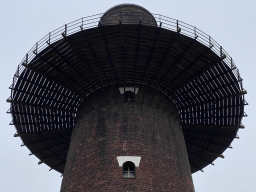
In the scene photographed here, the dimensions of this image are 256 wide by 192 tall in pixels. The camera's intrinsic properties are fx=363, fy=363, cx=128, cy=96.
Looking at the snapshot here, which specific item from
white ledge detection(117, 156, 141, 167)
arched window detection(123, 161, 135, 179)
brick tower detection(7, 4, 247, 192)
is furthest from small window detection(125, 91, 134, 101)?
arched window detection(123, 161, 135, 179)

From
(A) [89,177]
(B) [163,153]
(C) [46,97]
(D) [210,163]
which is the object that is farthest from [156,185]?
(D) [210,163]

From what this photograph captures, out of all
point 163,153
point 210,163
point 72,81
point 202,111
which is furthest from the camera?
point 210,163

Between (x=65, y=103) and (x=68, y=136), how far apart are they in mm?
3643

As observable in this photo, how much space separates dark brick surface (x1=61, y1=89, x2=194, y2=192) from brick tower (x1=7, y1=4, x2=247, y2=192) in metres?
0.07

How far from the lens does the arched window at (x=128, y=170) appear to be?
23250 millimetres

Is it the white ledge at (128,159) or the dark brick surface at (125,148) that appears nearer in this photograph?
the dark brick surface at (125,148)

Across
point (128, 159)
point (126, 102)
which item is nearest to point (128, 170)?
point (128, 159)

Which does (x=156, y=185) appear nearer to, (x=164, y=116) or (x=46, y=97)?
(x=164, y=116)

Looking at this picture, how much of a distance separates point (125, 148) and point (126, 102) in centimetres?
422

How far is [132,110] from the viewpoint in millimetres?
26734

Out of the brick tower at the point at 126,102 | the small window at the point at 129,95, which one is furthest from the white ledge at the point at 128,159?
the small window at the point at 129,95

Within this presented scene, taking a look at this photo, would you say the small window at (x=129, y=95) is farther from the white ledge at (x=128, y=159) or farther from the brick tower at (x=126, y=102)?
the white ledge at (x=128, y=159)

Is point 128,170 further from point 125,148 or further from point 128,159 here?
point 125,148

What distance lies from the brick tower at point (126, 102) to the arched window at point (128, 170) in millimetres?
66
